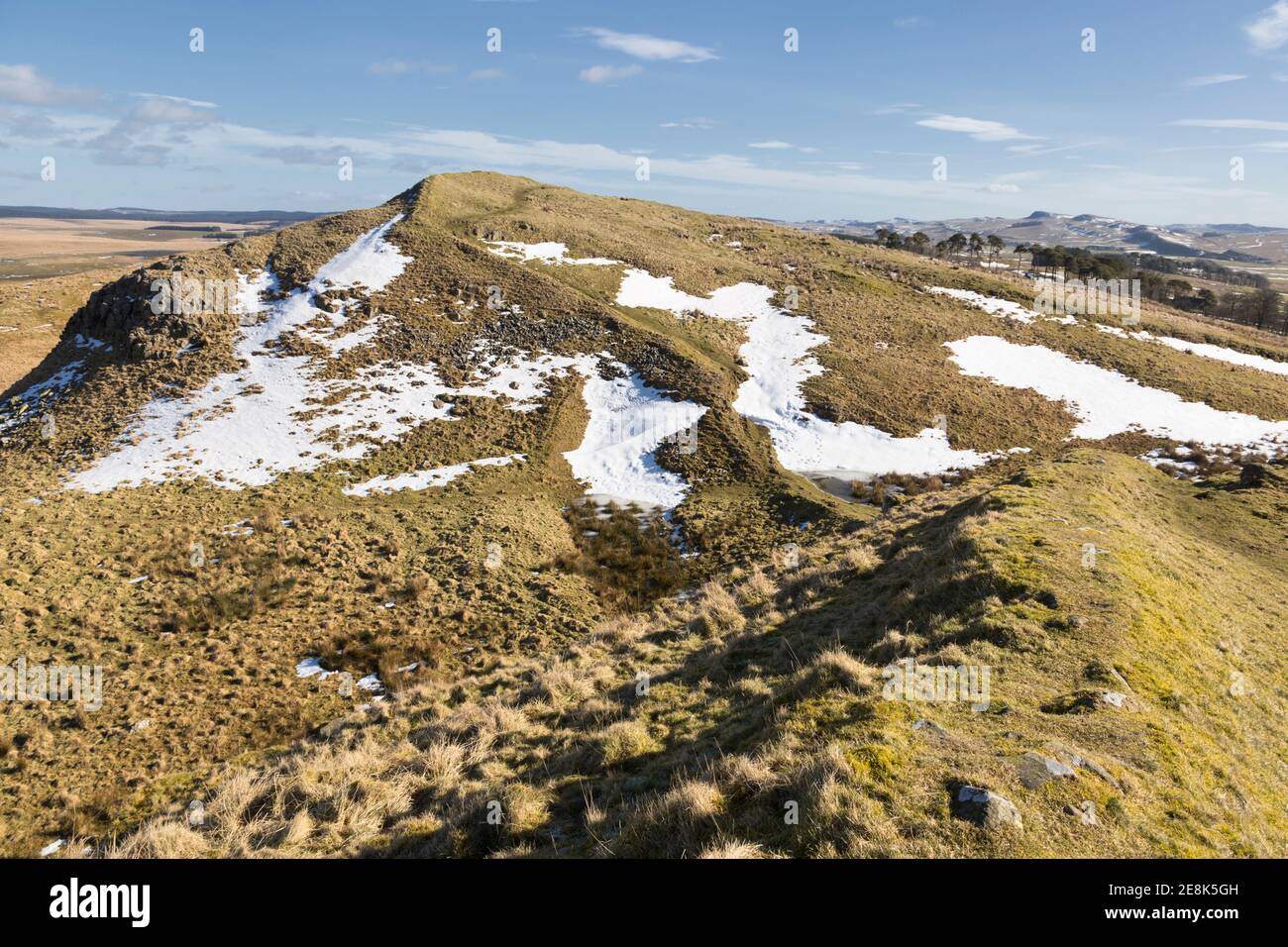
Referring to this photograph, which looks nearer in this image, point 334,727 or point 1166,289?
point 334,727

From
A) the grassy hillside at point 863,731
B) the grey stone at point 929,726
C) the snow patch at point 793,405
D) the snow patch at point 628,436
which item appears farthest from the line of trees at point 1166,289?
the grey stone at point 929,726

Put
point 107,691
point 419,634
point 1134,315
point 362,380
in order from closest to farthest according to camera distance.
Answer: point 107,691 < point 419,634 < point 362,380 < point 1134,315

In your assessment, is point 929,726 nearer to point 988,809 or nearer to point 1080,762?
point 1080,762

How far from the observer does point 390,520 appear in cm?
2617

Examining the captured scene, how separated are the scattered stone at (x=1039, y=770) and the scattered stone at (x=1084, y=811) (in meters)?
0.32

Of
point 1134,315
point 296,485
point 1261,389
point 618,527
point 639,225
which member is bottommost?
point 618,527

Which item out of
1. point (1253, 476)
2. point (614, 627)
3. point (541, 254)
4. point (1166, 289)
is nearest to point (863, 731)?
point (614, 627)

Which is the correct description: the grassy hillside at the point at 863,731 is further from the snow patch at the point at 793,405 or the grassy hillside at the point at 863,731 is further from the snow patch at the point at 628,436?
the snow patch at the point at 793,405

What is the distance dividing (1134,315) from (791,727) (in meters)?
76.1

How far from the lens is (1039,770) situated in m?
6.27

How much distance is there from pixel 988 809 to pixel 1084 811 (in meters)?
1.09

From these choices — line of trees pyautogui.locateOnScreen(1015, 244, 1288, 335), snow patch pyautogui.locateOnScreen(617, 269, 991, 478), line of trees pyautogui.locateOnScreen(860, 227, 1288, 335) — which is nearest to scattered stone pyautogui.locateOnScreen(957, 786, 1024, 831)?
snow patch pyautogui.locateOnScreen(617, 269, 991, 478)

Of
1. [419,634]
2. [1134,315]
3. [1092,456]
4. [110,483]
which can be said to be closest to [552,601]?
[419,634]

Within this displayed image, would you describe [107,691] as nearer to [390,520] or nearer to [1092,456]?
[390,520]
